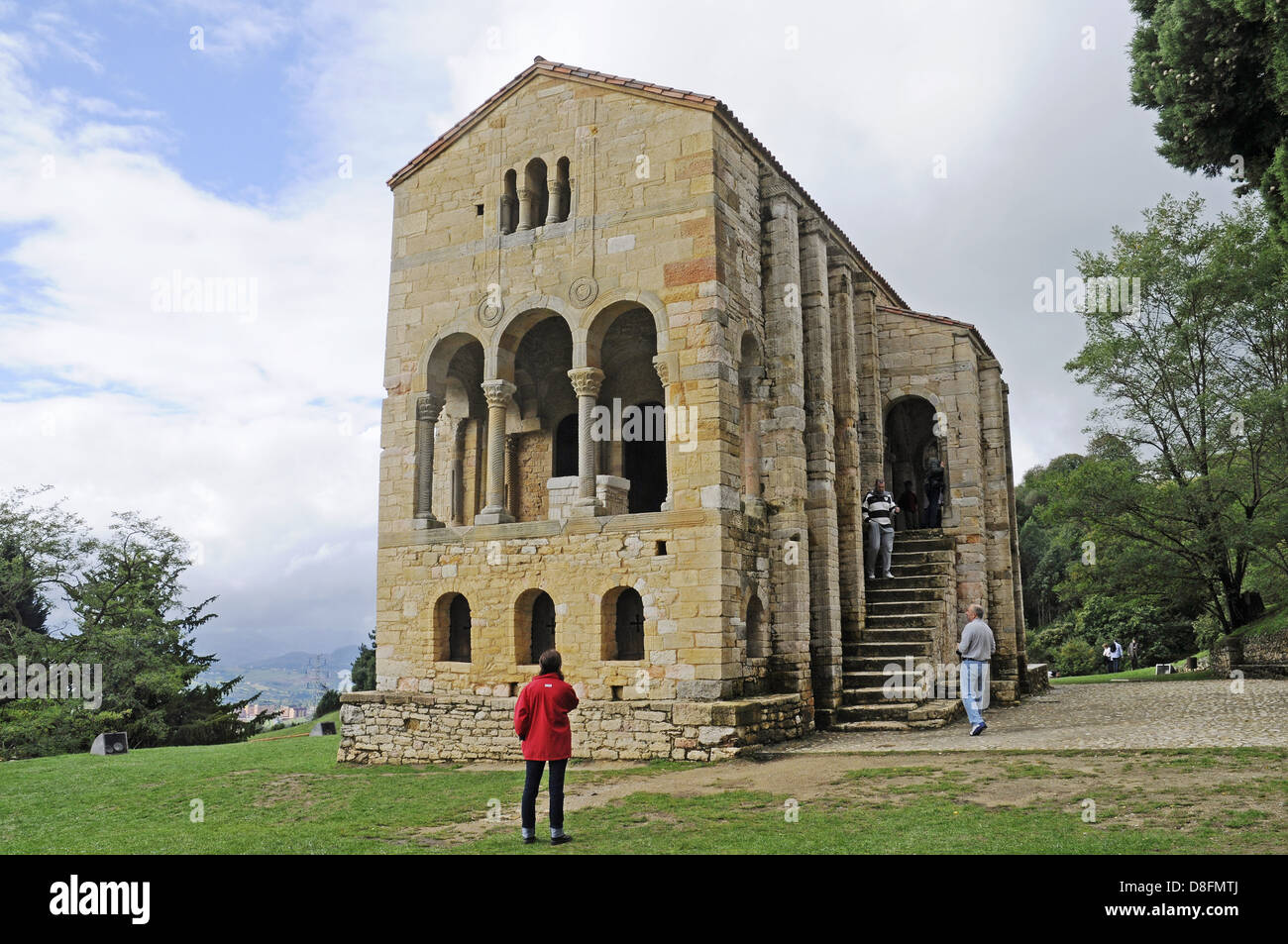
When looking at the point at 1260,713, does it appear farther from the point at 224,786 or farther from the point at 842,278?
the point at 224,786

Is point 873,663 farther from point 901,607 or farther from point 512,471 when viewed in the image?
point 512,471

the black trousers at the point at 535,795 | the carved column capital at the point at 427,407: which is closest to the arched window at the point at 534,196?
the carved column capital at the point at 427,407

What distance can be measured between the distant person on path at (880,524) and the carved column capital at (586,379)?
6.73 m

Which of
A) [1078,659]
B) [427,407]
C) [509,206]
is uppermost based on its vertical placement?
[509,206]

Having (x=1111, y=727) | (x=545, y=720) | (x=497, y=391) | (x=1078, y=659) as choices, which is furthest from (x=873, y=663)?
(x=1078, y=659)

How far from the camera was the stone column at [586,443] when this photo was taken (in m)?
14.8

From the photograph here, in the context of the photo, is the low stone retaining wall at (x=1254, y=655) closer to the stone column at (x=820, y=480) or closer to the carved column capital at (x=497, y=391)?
the stone column at (x=820, y=480)

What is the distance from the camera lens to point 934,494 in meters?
22.7

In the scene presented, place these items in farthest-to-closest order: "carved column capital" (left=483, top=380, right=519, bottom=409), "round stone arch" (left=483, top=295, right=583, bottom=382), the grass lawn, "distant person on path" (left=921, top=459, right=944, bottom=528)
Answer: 1. "distant person on path" (left=921, top=459, right=944, bottom=528)
2. "carved column capital" (left=483, top=380, right=519, bottom=409)
3. "round stone arch" (left=483, top=295, right=583, bottom=382)
4. the grass lawn

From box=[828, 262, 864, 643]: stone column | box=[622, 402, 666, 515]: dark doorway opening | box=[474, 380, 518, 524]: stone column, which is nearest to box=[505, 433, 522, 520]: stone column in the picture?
box=[622, 402, 666, 515]: dark doorway opening

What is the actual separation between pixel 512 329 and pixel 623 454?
3.81 m

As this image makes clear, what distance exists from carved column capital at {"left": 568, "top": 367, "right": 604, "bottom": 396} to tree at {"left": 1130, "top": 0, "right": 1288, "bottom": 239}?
8.43 meters

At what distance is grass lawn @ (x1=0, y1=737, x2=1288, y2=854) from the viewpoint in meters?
7.28

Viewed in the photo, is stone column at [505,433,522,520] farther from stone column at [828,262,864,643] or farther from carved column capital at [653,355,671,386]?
stone column at [828,262,864,643]
